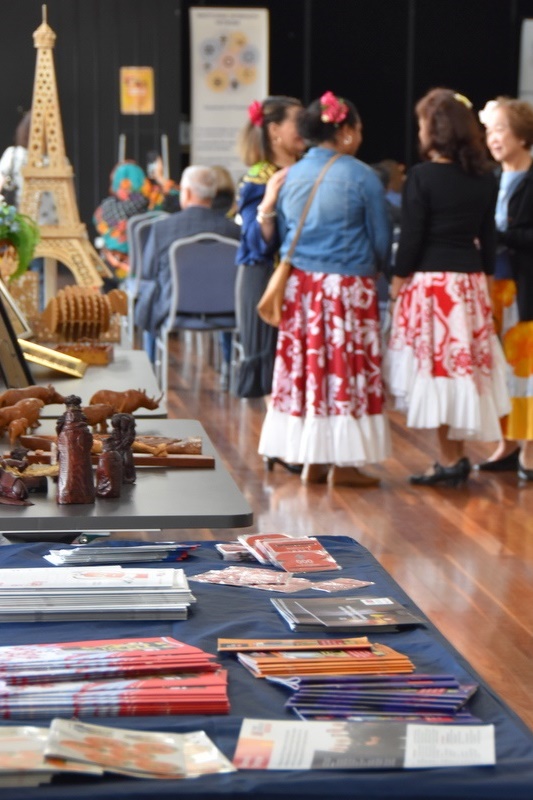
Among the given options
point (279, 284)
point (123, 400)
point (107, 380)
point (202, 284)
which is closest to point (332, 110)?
point (279, 284)

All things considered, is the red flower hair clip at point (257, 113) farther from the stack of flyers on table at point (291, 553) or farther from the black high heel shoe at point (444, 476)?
the stack of flyers on table at point (291, 553)

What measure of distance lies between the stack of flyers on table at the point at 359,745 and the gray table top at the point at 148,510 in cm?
80

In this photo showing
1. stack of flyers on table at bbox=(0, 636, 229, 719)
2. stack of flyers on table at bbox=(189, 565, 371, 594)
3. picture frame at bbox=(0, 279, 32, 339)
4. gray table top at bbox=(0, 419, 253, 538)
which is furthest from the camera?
picture frame at bbox=(0, 279, 32, 339)

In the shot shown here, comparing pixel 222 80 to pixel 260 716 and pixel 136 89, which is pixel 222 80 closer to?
pixel 136 89

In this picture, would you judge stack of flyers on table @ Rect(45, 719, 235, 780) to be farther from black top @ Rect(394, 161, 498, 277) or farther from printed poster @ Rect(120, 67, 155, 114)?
printed poster @ Rect(120, 67, 155, 114)

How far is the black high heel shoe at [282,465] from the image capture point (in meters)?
6.11

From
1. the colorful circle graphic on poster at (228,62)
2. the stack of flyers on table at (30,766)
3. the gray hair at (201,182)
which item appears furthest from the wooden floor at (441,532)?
the colorful circle graphic on poster at (228,62)

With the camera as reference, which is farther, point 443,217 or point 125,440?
point 443,217

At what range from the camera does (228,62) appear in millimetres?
13148

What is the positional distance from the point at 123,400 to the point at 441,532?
2387 mm

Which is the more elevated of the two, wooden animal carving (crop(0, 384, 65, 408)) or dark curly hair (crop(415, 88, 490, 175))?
dark curly hair (crop(415, 88, 490, 175))

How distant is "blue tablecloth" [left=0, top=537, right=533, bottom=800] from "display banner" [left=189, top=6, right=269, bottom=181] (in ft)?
37.6

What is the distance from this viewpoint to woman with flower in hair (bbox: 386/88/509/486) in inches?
217

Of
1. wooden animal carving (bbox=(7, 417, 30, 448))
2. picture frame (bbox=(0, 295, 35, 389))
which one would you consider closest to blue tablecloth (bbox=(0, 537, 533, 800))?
wooden animal carving (bbox=(7, 417, 30, 448))
